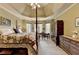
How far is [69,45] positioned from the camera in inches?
99.2

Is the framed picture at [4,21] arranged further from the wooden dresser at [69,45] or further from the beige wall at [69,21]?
the wooden dresser at [69,45]

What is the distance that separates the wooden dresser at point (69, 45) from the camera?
7.89ft

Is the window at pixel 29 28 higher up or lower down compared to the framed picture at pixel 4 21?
lower down

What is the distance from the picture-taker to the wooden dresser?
2.40 m

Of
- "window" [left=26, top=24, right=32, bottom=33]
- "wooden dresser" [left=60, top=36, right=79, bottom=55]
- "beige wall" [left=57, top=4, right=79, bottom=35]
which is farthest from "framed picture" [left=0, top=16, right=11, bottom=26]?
"wooden dresser" [left=60, top=36, right=79, bottom=55]

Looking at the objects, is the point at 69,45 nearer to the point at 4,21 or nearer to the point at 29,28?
the point at 29,28

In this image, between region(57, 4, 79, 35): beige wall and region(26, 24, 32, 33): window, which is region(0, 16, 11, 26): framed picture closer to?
region(26, 24, 32, 33): window

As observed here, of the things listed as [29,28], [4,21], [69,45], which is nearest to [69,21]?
[69,45]

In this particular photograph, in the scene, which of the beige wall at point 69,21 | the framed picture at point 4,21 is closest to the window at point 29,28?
A: the framed picture at point 4,21

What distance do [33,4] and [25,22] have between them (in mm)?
398
